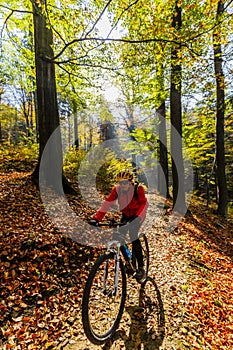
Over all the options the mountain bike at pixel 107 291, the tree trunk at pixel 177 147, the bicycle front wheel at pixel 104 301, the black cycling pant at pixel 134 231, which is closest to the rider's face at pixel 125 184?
the black cycling pant at pixel 134 231

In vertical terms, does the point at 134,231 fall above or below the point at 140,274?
above

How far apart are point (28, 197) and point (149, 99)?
28.6 ft

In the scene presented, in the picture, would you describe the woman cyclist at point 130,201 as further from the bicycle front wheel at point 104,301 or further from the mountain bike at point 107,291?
the bicycle front wheel at point 104,301

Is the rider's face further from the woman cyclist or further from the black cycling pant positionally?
the black cycling pant

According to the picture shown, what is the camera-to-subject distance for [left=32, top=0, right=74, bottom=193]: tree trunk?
6.86 metres

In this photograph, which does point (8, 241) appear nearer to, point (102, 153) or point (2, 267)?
point (2, 267)

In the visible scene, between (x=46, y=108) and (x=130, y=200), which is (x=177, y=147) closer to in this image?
(x=46, y=108)

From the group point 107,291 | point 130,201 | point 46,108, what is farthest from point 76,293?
point 46,108

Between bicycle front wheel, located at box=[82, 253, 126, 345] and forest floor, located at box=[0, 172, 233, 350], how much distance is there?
0.17 meters

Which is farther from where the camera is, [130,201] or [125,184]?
[130,201]

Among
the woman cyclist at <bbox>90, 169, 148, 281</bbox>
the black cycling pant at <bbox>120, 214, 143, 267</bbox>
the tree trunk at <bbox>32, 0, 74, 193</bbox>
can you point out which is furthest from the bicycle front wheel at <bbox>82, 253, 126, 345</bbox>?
the tree trunk at <bbox>32, 0, 74, 193</bbox>

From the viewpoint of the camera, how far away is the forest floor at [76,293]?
2975mm

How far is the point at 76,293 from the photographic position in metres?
3.80

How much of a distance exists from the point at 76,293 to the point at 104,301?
1.94ft
